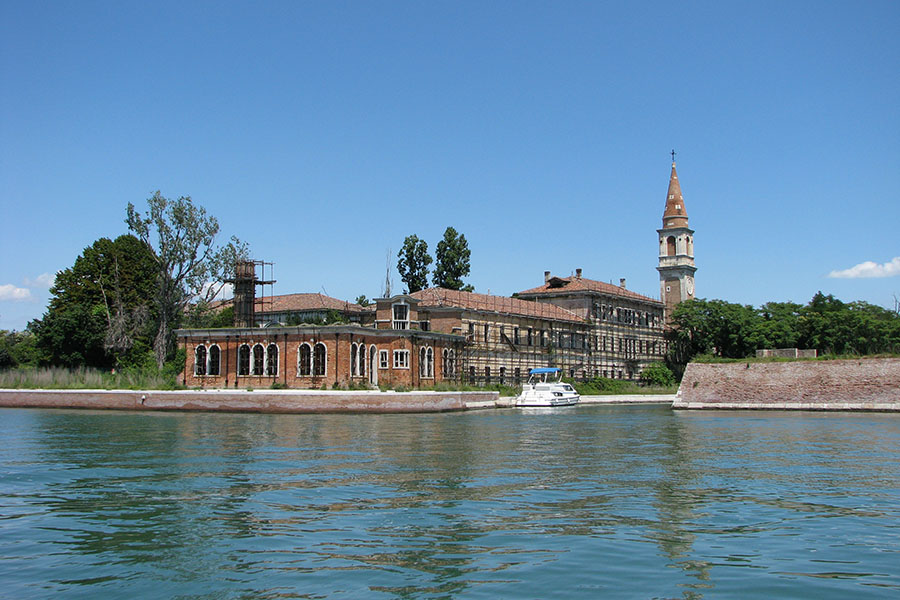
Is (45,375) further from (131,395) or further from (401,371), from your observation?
(401,371)

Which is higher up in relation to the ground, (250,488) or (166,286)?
(166,286)

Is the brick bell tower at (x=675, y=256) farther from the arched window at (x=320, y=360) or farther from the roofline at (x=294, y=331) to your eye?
the arched window at (x=320, y=360)

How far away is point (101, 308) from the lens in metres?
56.5

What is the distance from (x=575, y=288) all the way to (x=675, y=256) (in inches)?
575

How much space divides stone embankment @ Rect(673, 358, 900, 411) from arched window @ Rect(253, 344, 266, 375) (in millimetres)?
23188

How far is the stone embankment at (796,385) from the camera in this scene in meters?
40.8

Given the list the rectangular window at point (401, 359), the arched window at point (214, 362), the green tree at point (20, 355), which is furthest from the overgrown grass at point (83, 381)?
the rectangular window at point (401, 359)

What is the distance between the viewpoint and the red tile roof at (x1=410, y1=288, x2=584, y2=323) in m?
58.6

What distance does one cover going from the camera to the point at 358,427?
2942 centimetres

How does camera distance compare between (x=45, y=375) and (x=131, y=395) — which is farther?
(x=45, y=375)

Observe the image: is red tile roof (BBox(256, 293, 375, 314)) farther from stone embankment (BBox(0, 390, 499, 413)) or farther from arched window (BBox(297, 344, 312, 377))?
stone embankment (BBox(0, 390, 499, 413))

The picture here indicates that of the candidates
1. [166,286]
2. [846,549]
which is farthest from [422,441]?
[166,286]

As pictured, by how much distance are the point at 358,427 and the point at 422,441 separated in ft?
20.8

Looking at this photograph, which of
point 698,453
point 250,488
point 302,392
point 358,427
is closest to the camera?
point 250,488
